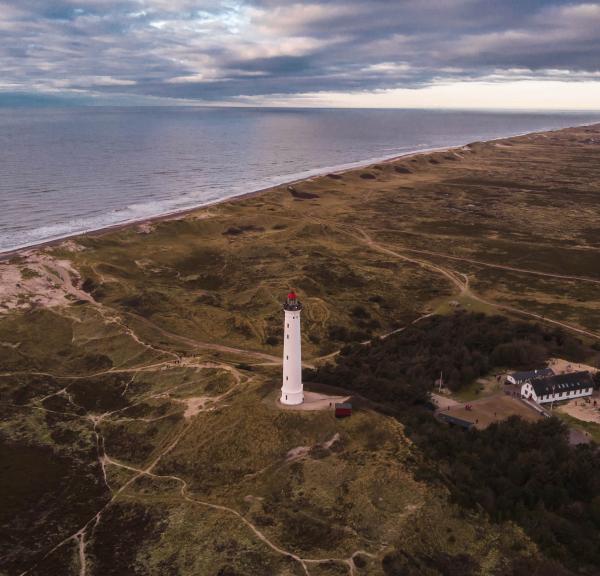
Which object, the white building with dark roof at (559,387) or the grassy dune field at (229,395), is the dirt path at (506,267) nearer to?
the grassy dune field at (229,395)

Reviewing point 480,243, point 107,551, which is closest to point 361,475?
point 107,551

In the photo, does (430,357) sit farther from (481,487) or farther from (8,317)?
(8,317)

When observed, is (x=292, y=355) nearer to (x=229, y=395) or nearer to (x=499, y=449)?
(x=229, y=395)

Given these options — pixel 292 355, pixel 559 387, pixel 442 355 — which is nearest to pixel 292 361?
pixel 292 355

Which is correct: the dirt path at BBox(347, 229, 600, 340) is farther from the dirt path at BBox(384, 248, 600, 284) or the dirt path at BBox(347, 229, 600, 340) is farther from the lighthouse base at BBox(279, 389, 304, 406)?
the lighthouse base at BBox(279, 389, 304, 406)

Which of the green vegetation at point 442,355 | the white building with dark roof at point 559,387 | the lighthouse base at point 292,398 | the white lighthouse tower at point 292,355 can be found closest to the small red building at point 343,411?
the lighthouse base at point 292,398
